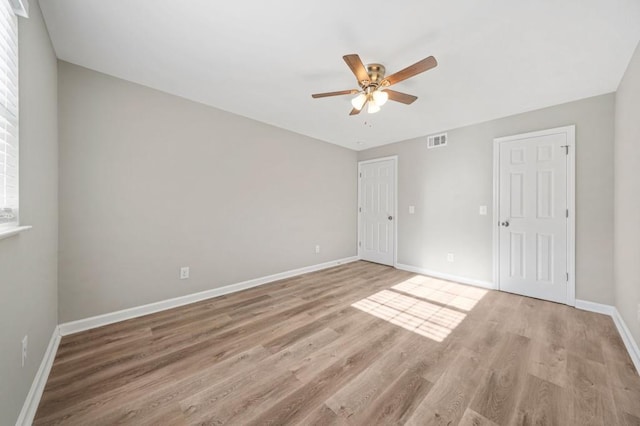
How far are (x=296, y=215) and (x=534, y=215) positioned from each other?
337 cm

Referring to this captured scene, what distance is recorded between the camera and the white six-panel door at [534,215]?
2.91 m

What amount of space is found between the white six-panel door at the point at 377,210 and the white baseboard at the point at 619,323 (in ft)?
8.30

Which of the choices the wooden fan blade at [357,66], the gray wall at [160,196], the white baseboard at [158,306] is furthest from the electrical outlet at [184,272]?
the wooden fan blade at [357,66]

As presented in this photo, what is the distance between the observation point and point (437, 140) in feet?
13.1

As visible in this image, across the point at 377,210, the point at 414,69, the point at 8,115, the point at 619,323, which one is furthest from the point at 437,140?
the point at 8,115

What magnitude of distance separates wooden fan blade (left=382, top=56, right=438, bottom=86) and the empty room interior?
2 cm

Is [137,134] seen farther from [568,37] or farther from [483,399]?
[568,37]

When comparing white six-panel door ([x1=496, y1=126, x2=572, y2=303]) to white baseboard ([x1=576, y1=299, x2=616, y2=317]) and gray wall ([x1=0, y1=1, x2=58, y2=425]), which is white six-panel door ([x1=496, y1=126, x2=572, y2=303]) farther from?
gray wall ([x1=0, y1=1, x2=58, y2=425])

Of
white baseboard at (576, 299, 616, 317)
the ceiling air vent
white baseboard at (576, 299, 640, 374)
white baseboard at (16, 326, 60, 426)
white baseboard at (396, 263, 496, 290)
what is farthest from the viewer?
the ceiling air vent

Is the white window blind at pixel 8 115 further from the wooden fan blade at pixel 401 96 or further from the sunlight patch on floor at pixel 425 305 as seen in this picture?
the sunlight patch on floor at pixel 425 305

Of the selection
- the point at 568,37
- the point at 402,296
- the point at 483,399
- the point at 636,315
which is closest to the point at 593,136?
the point at 568,37

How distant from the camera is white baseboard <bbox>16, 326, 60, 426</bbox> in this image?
1.25 m

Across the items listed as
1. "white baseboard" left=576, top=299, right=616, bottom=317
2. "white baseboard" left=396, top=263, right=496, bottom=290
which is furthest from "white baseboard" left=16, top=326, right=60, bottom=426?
"white baseboard" left=576, top=299, right=616, bottom=317

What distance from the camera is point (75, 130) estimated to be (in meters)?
2.22
